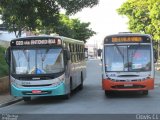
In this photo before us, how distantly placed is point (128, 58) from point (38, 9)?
461 cm

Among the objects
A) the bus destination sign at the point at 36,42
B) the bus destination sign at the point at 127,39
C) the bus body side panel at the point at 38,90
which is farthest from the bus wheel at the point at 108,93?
the bus destination sign at the point at 36,42

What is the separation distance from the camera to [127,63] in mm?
22688

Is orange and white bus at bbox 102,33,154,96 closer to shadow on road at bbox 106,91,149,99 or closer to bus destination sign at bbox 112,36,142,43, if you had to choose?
bus destination sign at bbox 112,36,142,43

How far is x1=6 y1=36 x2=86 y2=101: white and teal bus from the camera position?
20.5m

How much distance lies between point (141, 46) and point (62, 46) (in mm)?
3874

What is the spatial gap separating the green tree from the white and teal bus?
117cm

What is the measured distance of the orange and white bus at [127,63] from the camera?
22359mm

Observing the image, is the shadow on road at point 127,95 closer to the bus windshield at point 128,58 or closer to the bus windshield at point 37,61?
the bus windshield at point 128,58

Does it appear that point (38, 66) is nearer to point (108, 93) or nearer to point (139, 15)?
point (108, 93)

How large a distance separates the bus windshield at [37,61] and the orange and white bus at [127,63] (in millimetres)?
2694

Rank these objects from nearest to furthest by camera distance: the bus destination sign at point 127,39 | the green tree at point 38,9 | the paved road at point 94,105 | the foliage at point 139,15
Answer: the paved road at point 94,105 → the green tree at point 38,9 → the bus destination sign at point 127,39 → the foliage at point 139,15

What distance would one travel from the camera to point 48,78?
2056cm

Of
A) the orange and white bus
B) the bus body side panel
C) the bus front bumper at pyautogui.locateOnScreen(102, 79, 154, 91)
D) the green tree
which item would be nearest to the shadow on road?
the orange and white bus

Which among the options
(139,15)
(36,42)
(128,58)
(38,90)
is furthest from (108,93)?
(139,15)
